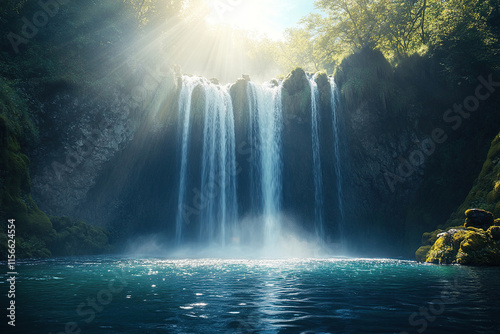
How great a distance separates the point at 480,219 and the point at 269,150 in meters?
19.1

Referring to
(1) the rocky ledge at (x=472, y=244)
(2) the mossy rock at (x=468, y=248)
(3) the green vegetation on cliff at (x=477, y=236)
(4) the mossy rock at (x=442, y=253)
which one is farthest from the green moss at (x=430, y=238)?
(2) the mossy rock at (x=468, y=248)

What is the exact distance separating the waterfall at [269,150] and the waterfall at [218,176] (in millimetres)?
2941

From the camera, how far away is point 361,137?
32.0m

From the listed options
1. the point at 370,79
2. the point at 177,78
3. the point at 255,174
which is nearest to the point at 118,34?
the point at 177,78

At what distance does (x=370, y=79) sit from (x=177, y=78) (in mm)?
20174

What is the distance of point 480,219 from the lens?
1766cm

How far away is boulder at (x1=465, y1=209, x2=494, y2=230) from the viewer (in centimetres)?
1756

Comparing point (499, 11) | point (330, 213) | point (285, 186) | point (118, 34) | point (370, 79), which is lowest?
point (330, 213)

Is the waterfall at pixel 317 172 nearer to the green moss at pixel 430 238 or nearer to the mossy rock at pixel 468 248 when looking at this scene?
the green moss at pixel 430 238

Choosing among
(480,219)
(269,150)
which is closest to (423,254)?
(480,219)

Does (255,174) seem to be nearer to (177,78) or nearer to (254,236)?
(254,236)

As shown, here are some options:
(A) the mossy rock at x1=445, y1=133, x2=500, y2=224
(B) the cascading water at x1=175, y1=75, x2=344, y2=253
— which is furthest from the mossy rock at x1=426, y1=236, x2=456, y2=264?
(B) the cascading water at x1=175, y1=75, x2=344, y2=253

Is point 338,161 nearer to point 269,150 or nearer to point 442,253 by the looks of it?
point 269,150

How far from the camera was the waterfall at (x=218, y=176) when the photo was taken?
31641 mm
